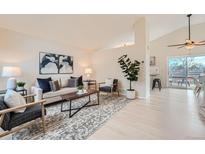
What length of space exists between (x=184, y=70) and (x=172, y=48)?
4.64ft

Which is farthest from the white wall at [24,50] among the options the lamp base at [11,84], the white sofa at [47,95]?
the white sofa at [47,95]

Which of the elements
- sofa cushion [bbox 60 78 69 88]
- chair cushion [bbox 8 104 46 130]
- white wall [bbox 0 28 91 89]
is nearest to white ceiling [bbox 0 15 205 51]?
white wall [bbox 0 28 91 89]

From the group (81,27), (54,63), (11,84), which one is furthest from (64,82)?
(81,27)

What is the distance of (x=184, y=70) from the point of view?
25.3ft

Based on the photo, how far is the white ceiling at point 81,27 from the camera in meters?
3.82

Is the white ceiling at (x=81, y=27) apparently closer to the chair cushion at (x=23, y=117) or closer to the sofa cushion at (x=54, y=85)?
the sofa cushion at (x=54, y=85)

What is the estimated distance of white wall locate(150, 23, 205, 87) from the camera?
6.99 meters

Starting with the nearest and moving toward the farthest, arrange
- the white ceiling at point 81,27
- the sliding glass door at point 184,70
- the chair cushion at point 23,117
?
the chair cushion at point 23,117
the white ceiling at point 81,27
the sliding glass door at point 184,70

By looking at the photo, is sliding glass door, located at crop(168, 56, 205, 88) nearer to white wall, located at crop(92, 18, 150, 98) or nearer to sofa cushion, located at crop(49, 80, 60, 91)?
Result: white wall, located at crop(92, 18, 150, 98)

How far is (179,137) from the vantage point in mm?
2203

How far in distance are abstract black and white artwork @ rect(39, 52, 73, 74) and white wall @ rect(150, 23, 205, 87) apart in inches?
208

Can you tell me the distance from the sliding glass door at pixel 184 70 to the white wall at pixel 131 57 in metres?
3.50
